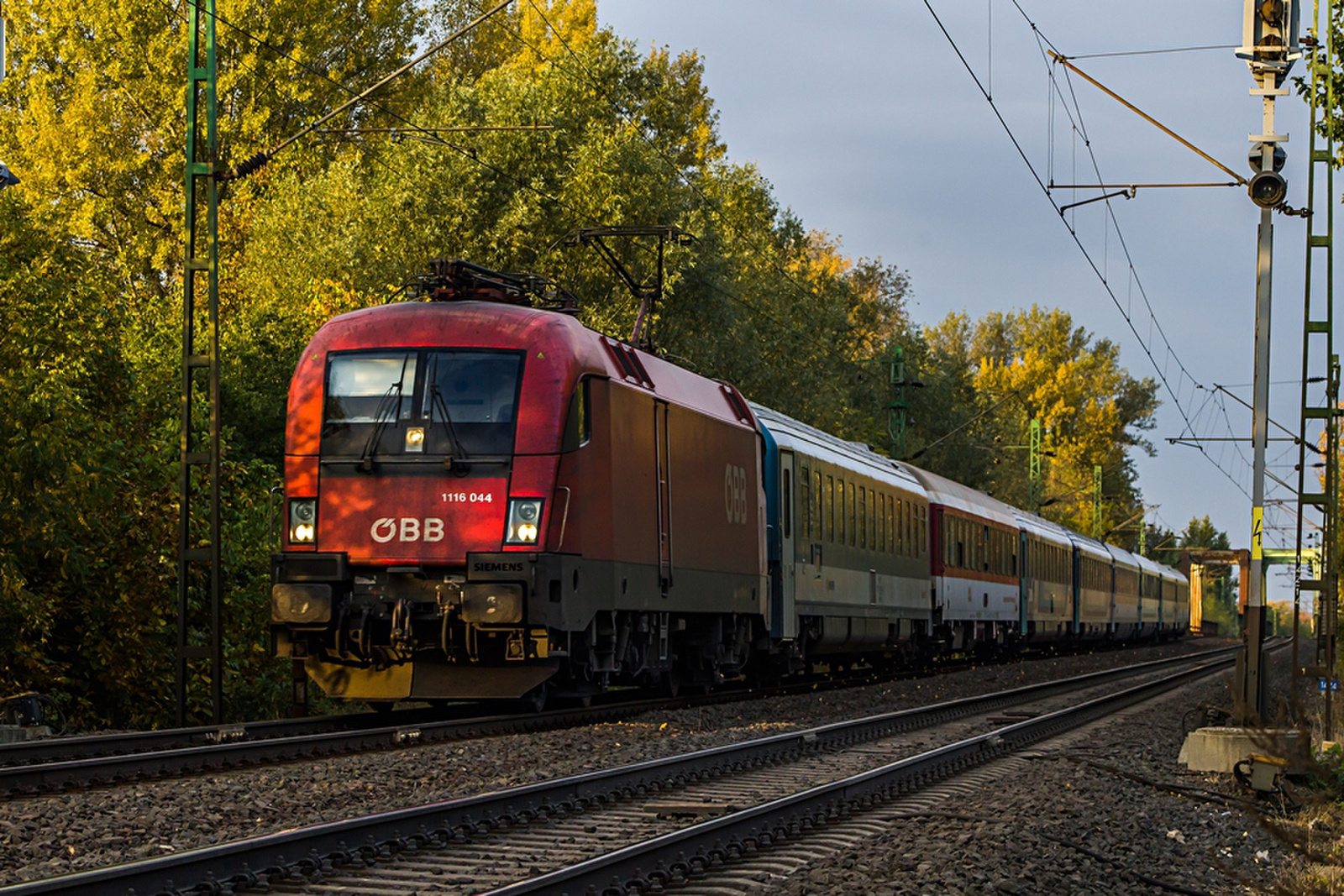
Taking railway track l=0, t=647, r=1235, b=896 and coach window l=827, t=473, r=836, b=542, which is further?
coach window l=827, t=473, r=836, b=542

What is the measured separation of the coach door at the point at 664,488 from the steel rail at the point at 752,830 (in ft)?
11.0

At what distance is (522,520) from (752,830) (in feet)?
16.7

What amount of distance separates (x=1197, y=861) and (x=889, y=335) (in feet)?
221

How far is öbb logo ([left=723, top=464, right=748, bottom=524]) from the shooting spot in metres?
17.8

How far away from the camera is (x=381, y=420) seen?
13.5m

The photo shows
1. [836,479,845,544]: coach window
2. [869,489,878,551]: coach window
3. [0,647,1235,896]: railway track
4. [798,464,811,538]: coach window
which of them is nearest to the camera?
[0,647,1235,896]: railway track

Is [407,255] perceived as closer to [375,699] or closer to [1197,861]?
[375,699]

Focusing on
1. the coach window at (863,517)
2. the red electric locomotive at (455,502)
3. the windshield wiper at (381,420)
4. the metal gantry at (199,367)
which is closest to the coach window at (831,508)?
the coach window at (863,517)

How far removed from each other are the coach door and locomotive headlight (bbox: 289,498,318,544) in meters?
3.34

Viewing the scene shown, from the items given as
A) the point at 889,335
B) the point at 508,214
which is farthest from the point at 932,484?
the point at 889,335

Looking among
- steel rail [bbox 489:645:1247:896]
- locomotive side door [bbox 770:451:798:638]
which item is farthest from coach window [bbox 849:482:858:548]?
steel rail [bbox 489:645:1247:896]

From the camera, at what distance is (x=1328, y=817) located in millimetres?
9969

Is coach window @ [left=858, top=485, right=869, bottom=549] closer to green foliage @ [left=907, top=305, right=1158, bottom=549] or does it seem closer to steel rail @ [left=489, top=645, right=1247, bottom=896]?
steel rail @ [left=489, top=645, right=1247, bottom=896]

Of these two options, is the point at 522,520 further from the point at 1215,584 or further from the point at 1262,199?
the point at 1215,584
